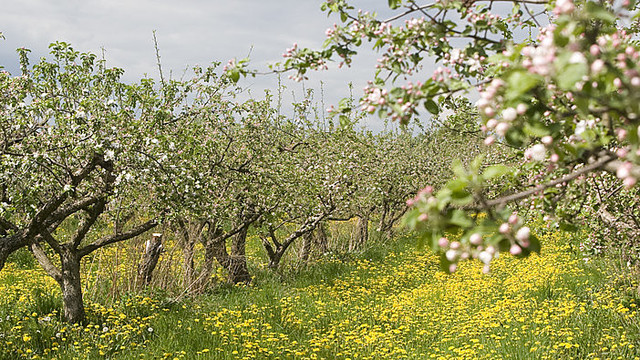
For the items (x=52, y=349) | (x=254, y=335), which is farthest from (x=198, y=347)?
(x=52, y=349)

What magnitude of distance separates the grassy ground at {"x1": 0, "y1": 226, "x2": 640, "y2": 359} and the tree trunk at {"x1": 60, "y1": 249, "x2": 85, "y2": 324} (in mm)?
233

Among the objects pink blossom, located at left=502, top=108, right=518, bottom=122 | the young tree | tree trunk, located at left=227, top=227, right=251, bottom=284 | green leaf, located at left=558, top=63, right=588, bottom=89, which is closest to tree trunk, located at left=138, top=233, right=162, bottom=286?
tree trunk, located at left=227, top=227, right=251, bottom=284

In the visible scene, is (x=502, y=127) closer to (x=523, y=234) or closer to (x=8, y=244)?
Answer: (x=523, y=234)

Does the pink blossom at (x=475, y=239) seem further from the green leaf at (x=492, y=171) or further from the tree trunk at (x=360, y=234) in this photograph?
the tree trunk at (x=360, y=234)

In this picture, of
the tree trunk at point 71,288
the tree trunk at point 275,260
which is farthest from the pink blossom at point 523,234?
the tree trunk at point 275,260

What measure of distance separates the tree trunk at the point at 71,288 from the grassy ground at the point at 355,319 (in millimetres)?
233

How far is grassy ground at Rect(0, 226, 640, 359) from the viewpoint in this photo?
6.67 meters

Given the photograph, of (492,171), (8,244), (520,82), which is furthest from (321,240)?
(520,82)

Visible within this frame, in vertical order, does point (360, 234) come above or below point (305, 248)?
below

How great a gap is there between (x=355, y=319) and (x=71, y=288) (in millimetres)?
4491

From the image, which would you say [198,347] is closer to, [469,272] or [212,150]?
[212,150]

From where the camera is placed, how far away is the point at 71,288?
751 cm

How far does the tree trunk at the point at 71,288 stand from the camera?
295 inches

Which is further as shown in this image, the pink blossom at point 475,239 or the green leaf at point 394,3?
the green leaf at point 394,3
